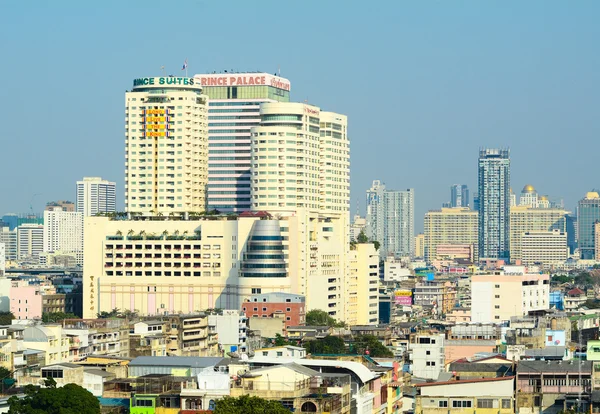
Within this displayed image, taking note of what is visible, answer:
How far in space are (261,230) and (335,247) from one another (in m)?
18.7

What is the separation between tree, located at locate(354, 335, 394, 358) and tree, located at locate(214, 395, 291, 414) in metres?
39.8

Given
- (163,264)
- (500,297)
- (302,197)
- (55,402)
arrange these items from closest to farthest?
(55,402) < (500,297) < (163,264) < (302,197)

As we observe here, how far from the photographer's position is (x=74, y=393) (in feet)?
214

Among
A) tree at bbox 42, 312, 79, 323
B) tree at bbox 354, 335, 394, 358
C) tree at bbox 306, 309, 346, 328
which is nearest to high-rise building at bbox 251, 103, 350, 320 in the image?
tree at bbox 306, 309, 346, 328

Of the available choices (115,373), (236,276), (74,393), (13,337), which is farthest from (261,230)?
(74,393)

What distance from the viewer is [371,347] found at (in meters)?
107

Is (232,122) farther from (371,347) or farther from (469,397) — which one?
(469,397)

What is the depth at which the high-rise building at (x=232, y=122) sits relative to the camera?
187m

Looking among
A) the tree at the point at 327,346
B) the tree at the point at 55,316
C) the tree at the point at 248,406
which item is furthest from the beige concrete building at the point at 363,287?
the tree at the point at 248,406

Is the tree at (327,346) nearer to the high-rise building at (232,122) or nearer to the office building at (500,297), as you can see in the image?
the office building at (500,297)

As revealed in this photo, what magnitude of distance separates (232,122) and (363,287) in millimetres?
29146

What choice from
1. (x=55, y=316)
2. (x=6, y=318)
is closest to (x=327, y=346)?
(x=6, y=318)

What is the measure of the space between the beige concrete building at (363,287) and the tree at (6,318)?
35838mm

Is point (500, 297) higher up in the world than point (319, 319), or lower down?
higher up
